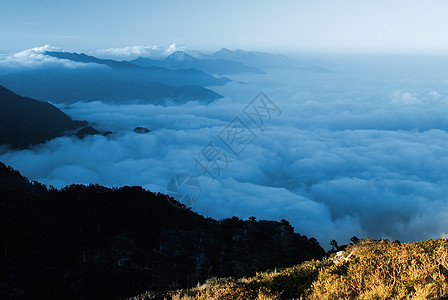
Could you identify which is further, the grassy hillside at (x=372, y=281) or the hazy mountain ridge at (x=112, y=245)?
the hazy mountain ridge at (x=112, y=245)

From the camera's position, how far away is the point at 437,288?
6.54m

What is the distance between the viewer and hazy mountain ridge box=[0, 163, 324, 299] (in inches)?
1505

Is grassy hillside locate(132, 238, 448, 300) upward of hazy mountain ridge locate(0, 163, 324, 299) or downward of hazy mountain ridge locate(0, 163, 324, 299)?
upward

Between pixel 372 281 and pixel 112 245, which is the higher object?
pixel 372 281

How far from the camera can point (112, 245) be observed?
172ft

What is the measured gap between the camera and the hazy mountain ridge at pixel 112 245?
3822 centimetres

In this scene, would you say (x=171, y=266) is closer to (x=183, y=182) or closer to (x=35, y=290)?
(x=35, y=290)

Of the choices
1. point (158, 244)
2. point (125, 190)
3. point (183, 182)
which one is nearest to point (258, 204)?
point (183, 182)

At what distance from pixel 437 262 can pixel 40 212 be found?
65383 millimetres

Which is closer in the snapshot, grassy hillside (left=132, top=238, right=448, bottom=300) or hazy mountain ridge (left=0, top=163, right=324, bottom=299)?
grassy hillside (left=132, top=238, right=448, bottom=300)

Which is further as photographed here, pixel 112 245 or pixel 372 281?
pixel 112 245

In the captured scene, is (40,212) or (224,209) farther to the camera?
(224,209)

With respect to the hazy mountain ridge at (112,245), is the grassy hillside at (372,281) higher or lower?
higher

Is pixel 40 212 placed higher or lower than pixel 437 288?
lower
